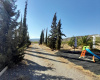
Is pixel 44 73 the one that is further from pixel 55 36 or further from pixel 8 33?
pixel 55 36

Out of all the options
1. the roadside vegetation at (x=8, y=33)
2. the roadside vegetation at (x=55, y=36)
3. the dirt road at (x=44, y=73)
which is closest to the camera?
the dirt road at (x=44, y=73)

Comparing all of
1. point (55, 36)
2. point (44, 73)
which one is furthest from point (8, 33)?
point (55, 36)

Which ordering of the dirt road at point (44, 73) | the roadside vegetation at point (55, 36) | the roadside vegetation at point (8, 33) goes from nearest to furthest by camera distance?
1. the dirt road at point (44, 73)
2. the roadside vegetation at point (8, 33)
3. the roadside vegetation at point (55, 36)

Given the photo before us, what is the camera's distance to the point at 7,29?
4.71 m

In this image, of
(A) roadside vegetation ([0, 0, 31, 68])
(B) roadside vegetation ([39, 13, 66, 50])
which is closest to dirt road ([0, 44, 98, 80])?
(A) roadside vegetation ([0, 0, 31, 68])

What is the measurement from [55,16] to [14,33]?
13.7m

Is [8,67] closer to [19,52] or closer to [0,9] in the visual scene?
[19,52]

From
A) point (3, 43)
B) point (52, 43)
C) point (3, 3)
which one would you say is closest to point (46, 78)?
point (3, 43)

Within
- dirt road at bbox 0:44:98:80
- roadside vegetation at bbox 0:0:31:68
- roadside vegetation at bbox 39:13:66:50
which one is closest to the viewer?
dirt road at bbox 0:44:98:80

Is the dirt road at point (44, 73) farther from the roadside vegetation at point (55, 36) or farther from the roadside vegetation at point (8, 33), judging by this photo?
the roadside vegetation at point (55, 36)

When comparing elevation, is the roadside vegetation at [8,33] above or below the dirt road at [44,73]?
above

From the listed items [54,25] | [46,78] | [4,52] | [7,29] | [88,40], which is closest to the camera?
[46,78]

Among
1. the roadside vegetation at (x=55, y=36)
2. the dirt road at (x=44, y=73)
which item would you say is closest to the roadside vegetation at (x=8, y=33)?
the dirt road at (x=44, y=73)

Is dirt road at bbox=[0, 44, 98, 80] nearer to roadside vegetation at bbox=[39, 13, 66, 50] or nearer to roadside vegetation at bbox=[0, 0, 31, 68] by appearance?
roadside vegetation at bbox=[0, 0, 31, 68]
